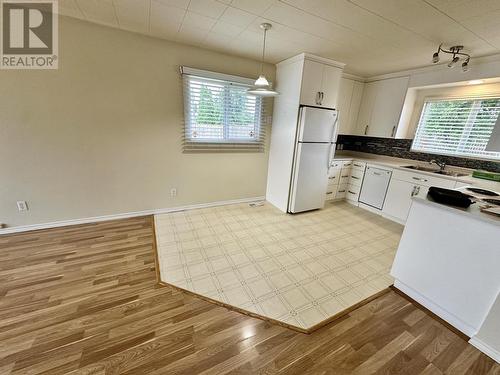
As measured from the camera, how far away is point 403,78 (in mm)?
3301

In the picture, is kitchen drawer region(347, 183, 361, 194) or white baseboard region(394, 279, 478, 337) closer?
white baseboard region(394, 279, 478, 337)

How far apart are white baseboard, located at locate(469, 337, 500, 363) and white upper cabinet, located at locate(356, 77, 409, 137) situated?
303 cm

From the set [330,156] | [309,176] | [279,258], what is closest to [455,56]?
[330,156]

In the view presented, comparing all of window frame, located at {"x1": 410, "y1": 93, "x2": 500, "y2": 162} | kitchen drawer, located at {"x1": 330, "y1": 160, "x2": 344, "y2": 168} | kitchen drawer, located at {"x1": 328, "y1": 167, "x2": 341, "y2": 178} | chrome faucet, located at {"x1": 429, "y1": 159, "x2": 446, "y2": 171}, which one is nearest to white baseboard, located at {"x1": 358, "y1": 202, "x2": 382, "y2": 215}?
kitchen drawer, located at {"x1": 328, "y1": 167, "x2": 341, "y2": 178}

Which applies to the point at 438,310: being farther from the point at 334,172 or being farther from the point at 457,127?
the point at 457,127

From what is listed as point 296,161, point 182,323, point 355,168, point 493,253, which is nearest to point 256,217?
point 296,161

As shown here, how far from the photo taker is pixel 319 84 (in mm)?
2967

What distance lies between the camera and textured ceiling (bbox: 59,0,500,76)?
5.53 feet

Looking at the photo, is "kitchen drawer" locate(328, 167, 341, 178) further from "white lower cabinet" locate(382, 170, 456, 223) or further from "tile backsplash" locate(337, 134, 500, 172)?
"tile backsplash" locate(337, 134, 500, 172)

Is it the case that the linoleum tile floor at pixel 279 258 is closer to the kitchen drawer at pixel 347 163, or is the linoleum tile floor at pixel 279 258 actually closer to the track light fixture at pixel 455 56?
the kitchen drawer at pixel 347 163

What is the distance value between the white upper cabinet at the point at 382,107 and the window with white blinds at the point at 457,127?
1.32 feet

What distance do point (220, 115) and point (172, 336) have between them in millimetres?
2783

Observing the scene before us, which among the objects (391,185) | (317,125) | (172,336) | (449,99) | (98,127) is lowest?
(172,336)

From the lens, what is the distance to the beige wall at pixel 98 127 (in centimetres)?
220
